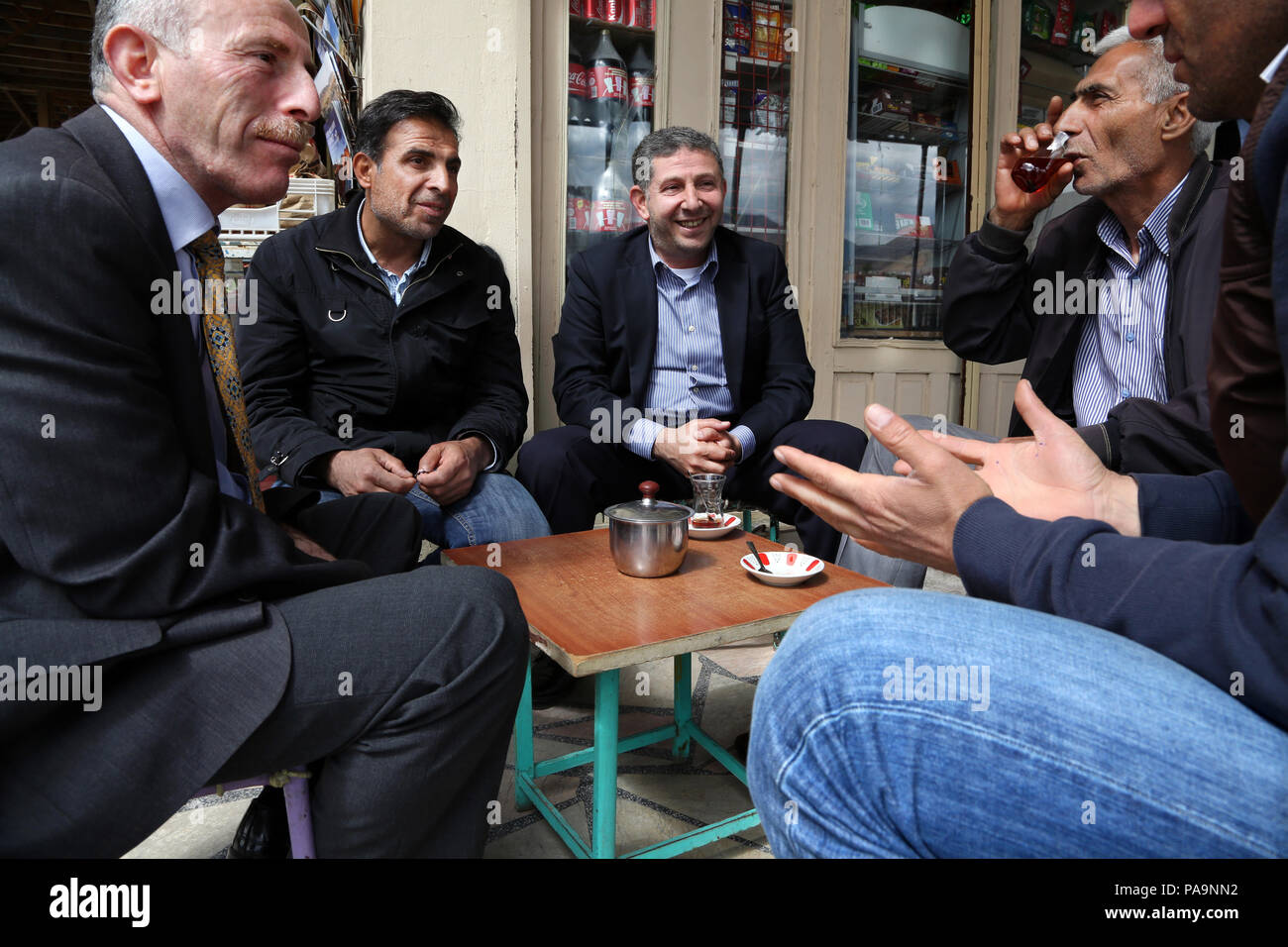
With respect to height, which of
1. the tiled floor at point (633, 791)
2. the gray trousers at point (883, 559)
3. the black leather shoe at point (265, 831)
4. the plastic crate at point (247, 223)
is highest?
the plastic crate at point (247, 223)

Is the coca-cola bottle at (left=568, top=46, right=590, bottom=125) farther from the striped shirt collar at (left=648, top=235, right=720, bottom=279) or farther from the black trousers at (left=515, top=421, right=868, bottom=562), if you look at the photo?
the black trousers at (left=515, top=421, right=868, bottom=562)

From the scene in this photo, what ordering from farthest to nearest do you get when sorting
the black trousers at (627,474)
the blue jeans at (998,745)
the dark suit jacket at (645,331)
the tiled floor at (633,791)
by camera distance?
the dark suit jacket at (645,331) → the black trousers at (627,474) → the tiled floor at (633,791) → the blue jeans at (998,745)

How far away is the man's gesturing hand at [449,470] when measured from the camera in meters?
2.02

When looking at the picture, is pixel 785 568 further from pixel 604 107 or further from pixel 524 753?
pixel 604 107

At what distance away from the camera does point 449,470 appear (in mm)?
2033

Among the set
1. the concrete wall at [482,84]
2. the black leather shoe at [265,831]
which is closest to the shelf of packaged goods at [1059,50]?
the concrete wall at [482,84]

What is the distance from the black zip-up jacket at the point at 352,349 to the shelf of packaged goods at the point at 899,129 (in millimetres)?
2417

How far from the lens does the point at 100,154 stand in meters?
1.00

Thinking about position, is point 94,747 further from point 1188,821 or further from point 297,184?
point 297,184

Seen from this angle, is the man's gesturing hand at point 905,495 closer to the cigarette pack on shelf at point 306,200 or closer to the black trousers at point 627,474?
the black trousers at point 627,474

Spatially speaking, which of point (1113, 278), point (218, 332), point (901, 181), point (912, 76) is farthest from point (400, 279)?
point (912, 76)

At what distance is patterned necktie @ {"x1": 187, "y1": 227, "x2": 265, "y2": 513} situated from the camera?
47.9 inches
